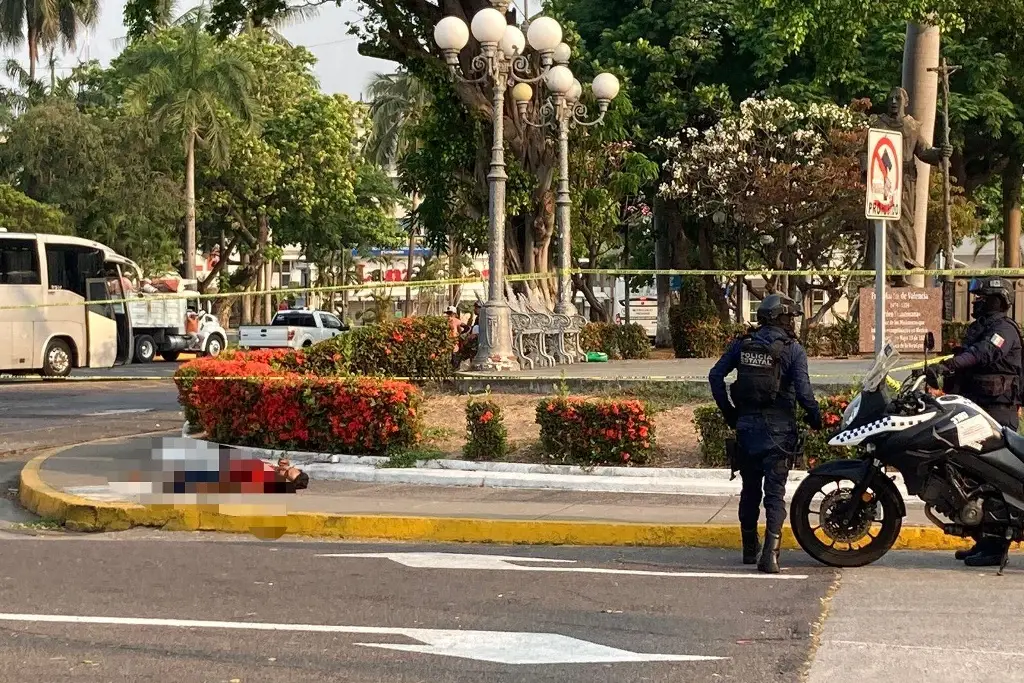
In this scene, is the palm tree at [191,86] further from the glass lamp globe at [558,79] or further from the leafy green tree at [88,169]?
the glass lamp globe at [558,79]

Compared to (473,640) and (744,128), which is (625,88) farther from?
(473,640)

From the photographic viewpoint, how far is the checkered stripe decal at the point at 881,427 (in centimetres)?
808

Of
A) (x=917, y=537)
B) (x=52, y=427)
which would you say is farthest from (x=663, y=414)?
(x=52, y=427)

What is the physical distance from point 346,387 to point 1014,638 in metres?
7.71

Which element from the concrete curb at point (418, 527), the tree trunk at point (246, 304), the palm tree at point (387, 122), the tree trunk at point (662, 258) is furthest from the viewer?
the palm tree at point (387, 122)

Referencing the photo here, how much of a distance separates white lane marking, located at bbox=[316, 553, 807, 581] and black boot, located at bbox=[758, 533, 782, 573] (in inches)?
1.6

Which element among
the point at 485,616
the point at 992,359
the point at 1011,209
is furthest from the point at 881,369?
the point at 1011,209

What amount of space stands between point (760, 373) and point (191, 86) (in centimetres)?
4125

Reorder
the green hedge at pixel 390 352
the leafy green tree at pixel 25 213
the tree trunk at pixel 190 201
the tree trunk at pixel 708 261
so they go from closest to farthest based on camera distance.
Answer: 1. the green hedge at pixel 390 352
2. the tree trunk at pixel 708 261
3. the leafy green tree at pixel 25 213
4. the tree trunk at pixel 190 201

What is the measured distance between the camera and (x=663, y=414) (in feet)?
45.3

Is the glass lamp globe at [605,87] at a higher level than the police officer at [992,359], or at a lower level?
higher

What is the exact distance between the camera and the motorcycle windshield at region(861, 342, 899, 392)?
813 centimetres

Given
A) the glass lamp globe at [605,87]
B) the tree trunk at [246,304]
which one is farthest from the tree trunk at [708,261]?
the tree trunk at [246,304]

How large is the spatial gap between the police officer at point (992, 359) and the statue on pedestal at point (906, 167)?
9.88m
